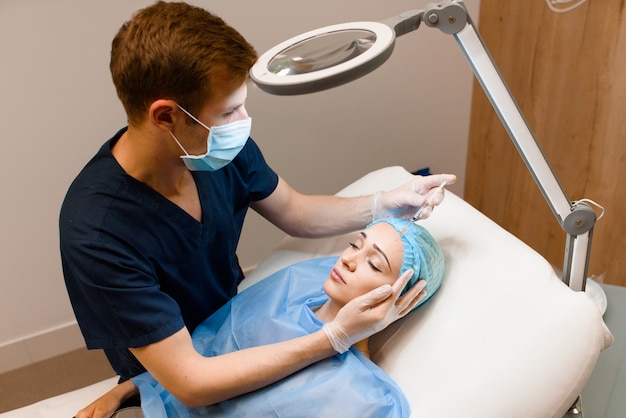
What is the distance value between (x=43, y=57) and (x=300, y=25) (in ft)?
2.81

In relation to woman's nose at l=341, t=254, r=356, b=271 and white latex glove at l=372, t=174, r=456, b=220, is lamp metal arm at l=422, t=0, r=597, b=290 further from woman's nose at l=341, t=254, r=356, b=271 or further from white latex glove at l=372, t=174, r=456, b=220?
woman's nose at l=341, t=254, r=356, b=271

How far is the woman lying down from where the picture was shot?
4.11 feet

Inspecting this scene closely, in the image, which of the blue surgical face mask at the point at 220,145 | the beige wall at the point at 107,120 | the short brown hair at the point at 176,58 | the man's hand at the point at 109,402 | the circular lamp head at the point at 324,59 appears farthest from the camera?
the beige wall at the point at 107,120

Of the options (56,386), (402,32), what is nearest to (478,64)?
(402,32)

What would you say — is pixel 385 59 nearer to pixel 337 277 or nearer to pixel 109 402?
pixel 337 277

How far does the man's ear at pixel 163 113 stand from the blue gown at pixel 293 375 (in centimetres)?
51

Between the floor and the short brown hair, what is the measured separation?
4.79 feet

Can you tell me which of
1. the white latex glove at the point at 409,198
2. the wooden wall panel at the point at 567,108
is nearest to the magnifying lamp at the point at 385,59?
the white latex glove at the point at 409,198

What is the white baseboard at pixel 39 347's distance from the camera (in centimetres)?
231

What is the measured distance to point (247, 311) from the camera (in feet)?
4.91

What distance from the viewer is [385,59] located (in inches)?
40.1

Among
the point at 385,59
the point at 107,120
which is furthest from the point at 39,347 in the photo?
the point at 385,59

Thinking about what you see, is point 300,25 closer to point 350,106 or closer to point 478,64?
point 350,106

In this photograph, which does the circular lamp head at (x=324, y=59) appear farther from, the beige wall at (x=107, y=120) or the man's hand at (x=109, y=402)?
the beige wall at (x=107, y=120)
